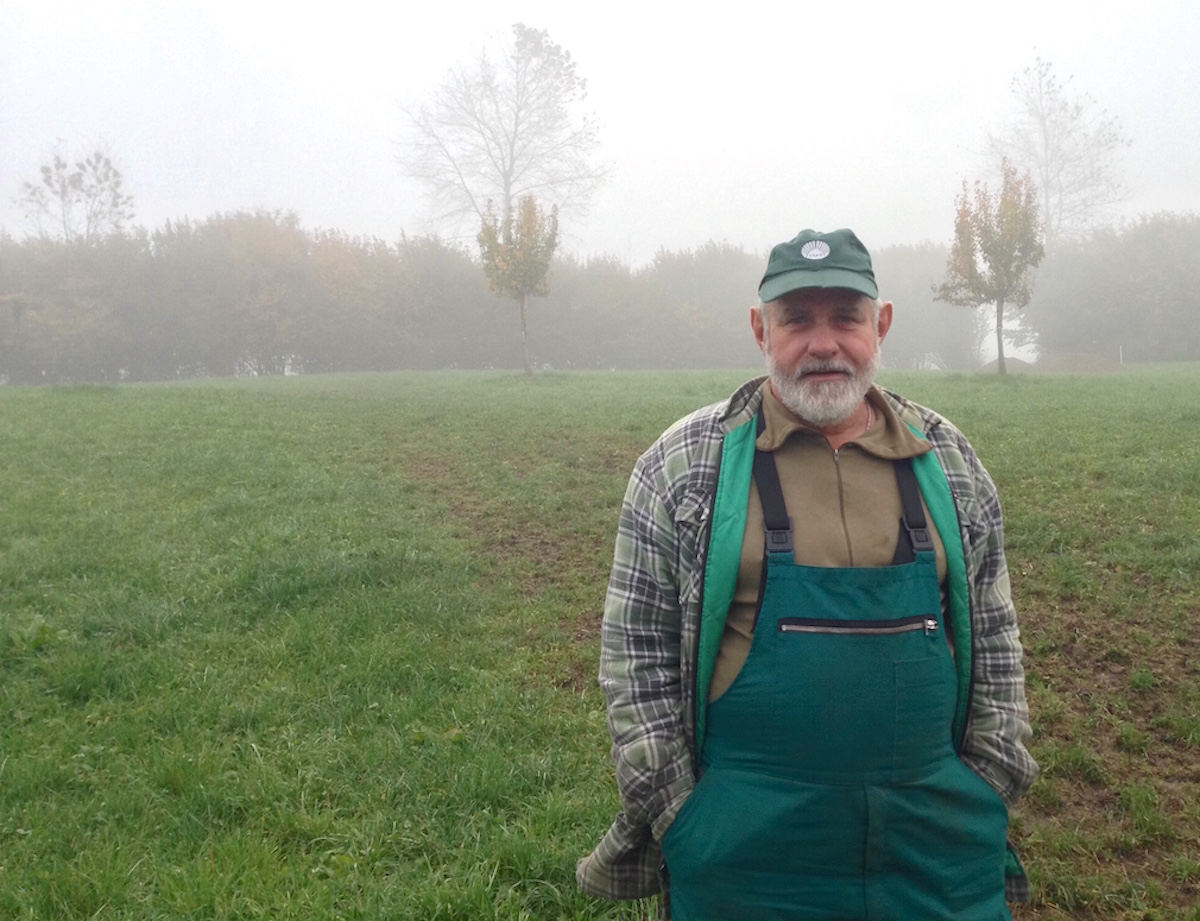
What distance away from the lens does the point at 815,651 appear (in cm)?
178

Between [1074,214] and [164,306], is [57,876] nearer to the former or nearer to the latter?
[164,306]

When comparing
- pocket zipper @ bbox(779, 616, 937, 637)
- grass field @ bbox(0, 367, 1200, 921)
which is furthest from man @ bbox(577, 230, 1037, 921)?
grass field @ bbox(0, 367, 1200, 921)

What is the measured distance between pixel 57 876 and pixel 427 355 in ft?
119

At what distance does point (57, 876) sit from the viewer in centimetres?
304

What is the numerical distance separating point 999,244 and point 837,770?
78.2 ft

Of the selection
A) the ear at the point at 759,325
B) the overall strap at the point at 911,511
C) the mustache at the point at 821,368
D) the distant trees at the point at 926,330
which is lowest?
the overall strap at the point at 911,511

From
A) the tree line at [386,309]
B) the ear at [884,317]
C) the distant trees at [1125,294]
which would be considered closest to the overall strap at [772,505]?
the ear at [884,317]

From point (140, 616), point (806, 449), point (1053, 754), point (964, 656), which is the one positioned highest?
point (806, 449)

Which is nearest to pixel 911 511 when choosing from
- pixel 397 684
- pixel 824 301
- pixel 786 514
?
pixel 786 514

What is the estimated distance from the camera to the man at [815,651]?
178 cm

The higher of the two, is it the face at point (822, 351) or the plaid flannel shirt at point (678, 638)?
the face at point (822, 351)

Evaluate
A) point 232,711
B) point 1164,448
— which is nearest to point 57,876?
point 232,711

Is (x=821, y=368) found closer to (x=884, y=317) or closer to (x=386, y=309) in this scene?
(x=884, y=317)

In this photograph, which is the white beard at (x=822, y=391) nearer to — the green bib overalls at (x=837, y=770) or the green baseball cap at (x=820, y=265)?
the green baseball cap at (x=820, y=265)
